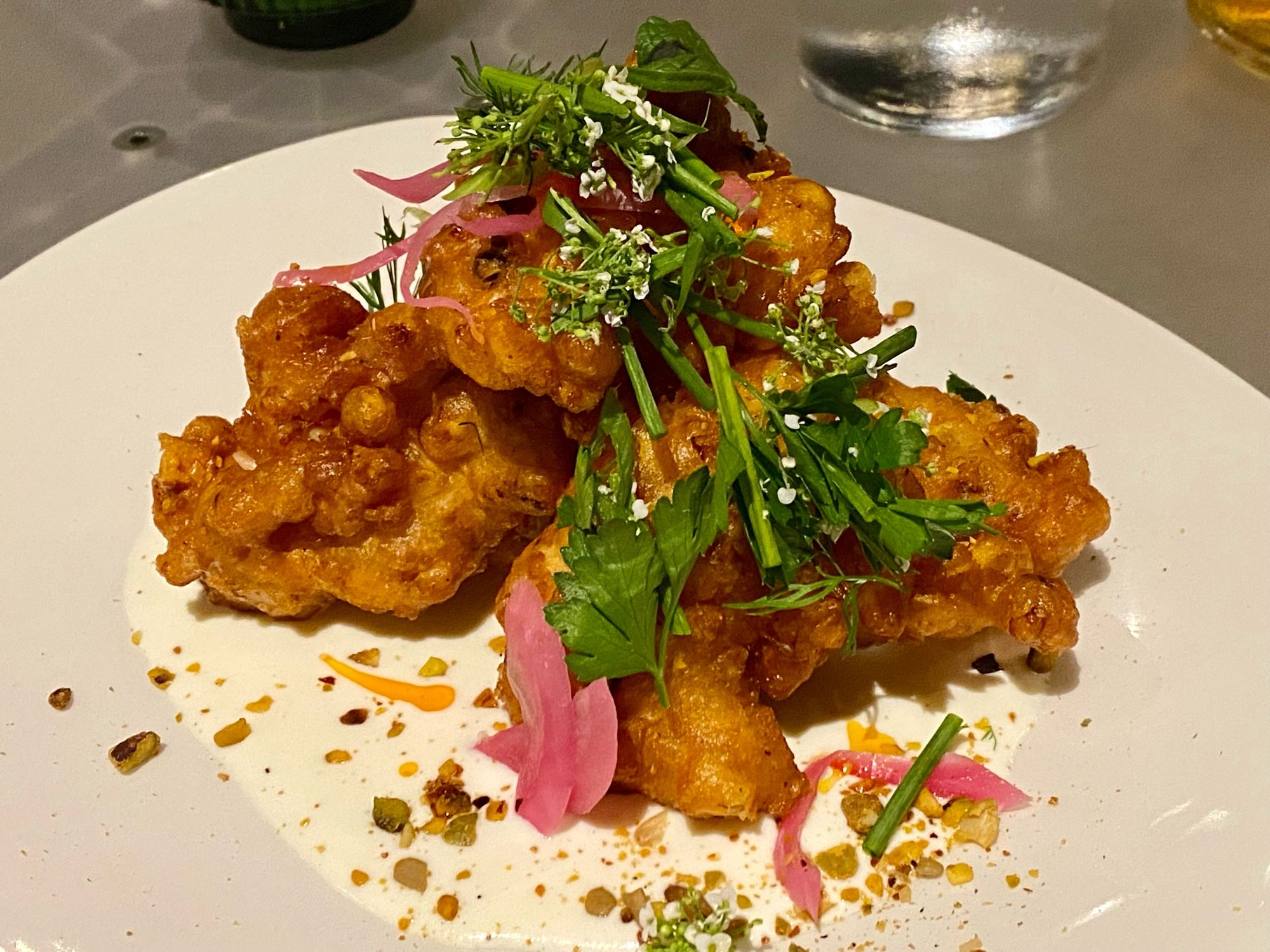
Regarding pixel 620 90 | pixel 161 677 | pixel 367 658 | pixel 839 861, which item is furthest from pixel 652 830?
pixel 620 90

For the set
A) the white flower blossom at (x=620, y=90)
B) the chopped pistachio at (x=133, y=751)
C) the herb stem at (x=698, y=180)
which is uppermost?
the white flower blossom at (x=620, y=90)

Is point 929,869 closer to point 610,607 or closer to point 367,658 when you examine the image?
point 610,607

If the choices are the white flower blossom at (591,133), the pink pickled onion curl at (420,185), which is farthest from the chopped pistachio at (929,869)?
the pink pickled onion curl at (420,185)

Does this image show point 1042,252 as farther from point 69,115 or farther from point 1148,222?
point 69,115

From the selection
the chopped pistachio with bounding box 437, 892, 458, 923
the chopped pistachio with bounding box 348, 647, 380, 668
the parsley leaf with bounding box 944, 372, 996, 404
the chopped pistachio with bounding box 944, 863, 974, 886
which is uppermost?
the parsley leaf with bounding box 944, 372, 996, 404

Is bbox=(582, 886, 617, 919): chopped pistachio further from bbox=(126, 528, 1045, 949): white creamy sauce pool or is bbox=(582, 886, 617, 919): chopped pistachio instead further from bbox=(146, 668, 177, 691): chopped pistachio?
bbox=(146, 668, 177, 691): chopped pistachio

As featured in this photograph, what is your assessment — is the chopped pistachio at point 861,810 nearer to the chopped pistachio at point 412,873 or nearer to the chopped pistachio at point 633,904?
the chopped pistachio at point 633,904

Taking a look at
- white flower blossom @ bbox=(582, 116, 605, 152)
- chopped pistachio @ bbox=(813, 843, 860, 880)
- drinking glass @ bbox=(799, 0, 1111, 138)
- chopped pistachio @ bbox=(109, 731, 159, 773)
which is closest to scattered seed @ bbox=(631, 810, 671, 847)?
chopped pistachio @ bbox=(813, 843, 860, 880)

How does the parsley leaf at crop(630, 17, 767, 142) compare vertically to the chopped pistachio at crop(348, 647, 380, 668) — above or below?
above
